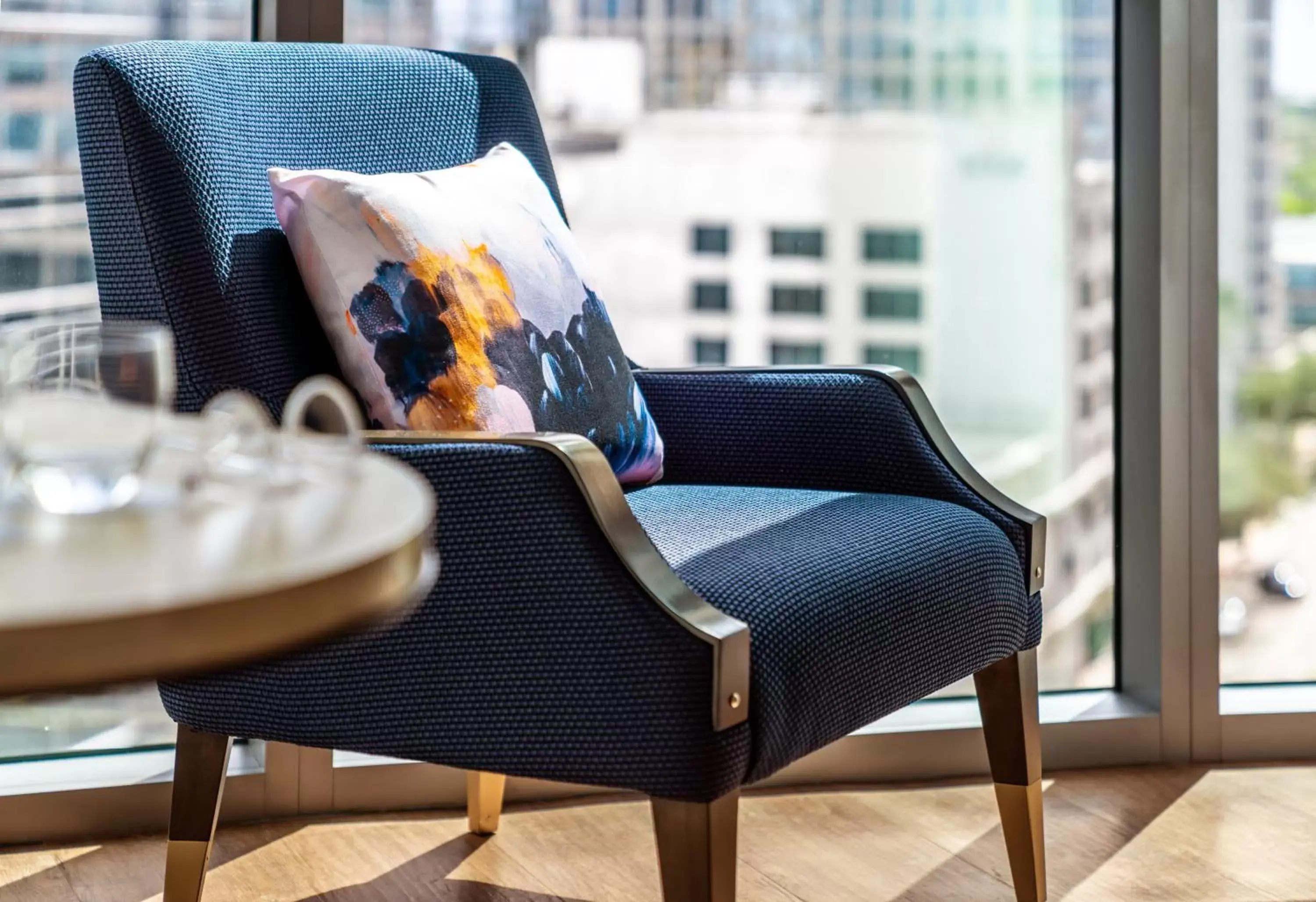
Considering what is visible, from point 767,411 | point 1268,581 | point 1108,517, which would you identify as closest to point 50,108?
point 767,411

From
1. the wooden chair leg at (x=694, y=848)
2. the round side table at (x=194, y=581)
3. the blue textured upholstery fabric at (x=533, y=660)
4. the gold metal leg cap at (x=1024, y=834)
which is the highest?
the round side table at (x=194, y=581)

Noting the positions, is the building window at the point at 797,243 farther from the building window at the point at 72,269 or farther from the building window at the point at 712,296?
the building window at the point at 72,269

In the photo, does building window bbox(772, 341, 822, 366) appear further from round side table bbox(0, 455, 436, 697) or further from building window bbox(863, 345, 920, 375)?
round side table bbox(0, 455, 436, 697)

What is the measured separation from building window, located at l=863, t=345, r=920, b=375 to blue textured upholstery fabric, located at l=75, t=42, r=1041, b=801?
57cm

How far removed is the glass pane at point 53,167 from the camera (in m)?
1.77

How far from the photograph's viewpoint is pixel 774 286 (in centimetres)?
211

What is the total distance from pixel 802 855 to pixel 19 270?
3.97ft

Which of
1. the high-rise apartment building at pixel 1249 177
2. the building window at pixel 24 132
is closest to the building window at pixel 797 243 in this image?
the high-rise apartment building at pixel 1249 177

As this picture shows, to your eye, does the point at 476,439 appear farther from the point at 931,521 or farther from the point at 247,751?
the point at 247,751

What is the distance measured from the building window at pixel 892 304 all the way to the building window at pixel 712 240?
22 cm

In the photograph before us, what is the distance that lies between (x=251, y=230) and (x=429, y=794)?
859mm

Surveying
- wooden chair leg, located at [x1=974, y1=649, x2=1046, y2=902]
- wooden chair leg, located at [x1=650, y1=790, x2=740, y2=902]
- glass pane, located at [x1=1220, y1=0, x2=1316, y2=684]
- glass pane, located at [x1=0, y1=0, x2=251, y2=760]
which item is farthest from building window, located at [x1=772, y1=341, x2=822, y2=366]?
wooden chair leg, located at [x1=650, y1=790, x2=740, y2=902]

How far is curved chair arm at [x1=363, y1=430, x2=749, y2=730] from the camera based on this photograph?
104cm

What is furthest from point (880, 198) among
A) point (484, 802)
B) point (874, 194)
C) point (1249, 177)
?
point (484, 802)
